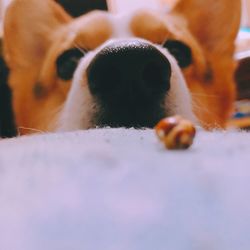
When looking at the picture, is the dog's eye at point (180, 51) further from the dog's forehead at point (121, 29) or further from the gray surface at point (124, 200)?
the gray surface at point (124, 200)

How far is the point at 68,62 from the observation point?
768 mm

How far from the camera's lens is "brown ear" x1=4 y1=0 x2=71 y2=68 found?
2.85 feet

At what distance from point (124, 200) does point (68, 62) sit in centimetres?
60

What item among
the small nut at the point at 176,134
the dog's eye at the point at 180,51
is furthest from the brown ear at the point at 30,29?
the small nut at the point at 176,134

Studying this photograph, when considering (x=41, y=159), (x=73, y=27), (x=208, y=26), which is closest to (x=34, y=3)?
(x=73, y=27)

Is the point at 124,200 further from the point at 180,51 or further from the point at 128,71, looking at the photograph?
the point at 180,51

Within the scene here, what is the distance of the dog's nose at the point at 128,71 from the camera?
558 mm

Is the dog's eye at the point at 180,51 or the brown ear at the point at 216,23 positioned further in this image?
the brown ear at the point at 216,23

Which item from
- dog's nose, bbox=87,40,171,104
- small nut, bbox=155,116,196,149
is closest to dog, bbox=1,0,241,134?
dog's nose, bbox=87,40,171,104

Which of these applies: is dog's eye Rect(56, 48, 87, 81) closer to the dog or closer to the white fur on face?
the dog

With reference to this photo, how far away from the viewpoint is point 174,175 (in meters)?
0.23

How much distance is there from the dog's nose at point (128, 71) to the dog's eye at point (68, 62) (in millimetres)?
182

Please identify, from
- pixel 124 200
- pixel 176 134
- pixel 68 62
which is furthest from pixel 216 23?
pixel 124 200

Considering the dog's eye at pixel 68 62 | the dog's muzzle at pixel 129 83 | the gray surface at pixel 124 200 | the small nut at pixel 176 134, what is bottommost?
the dog's eye at pixel 68 62
